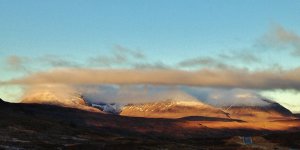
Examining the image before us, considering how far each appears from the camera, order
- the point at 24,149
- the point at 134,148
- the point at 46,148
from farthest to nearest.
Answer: the point at 134,148, the point at 46,148, the point at 24,149

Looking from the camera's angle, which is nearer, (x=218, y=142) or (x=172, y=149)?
(x=172, y=149)

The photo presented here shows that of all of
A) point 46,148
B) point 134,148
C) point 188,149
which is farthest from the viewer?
point 188,149

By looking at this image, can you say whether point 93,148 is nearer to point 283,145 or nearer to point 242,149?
point 242,149

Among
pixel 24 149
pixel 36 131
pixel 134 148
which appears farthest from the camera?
pixel 36 131

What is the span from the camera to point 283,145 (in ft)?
594

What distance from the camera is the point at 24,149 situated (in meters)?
116

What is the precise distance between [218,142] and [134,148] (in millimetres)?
62838

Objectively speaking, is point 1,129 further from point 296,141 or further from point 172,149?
point 296,141

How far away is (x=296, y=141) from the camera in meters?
193

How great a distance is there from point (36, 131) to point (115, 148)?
255 ft

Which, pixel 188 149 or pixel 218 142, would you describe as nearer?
pixel 188 149

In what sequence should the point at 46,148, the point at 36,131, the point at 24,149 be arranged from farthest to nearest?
the point at 36,131 < the point at 46,148 < the point at 24,149

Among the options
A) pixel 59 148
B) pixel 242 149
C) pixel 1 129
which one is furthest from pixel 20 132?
pixel 242 149

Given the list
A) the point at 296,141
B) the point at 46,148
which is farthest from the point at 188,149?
the point at 296,141
